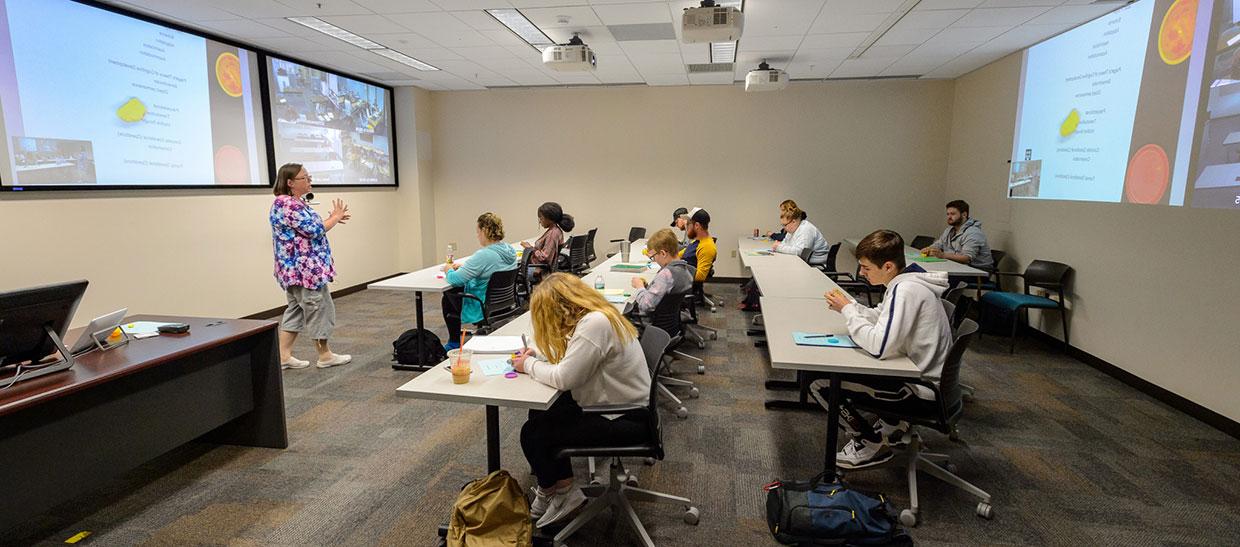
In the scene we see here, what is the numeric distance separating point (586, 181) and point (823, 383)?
5.40 meters

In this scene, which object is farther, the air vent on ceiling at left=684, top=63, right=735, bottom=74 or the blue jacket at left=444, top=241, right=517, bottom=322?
the air vent on ceiling at left=684, top=63, right=735, bottom=74

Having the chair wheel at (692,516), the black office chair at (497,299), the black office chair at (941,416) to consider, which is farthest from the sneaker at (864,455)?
the black office chair at (497,299)

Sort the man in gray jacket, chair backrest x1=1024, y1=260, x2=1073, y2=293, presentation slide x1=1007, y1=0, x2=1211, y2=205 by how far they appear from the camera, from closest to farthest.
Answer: presentation slide x1=1007, y1=0, x2=1211, y2=205, chair backrest x1=1024, y1=260, x2=1073, y2=293, the man in gray jacket

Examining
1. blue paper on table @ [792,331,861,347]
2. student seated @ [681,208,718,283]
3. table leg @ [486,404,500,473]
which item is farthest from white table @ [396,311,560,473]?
student seated @ [681,208,718,283]

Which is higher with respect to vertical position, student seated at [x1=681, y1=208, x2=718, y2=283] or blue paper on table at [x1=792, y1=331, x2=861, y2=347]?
student seated at [x1=681, y1=208, x2=718, y2=283]

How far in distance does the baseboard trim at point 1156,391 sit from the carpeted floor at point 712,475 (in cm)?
8

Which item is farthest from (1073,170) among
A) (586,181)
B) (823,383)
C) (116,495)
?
(116,495)

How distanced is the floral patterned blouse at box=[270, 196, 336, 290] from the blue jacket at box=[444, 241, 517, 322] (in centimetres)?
91

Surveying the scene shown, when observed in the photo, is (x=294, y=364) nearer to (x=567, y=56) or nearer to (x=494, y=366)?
(x=494, y=366)

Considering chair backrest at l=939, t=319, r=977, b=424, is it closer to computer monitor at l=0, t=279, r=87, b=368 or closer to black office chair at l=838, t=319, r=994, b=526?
black office chair at l=838, t=319, r=994, b=526

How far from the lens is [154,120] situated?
15.8 ft

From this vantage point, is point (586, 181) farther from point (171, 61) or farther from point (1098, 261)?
point (1098, 261)

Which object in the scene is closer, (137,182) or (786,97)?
(137,182)

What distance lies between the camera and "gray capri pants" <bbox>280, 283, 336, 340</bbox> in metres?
4.27
